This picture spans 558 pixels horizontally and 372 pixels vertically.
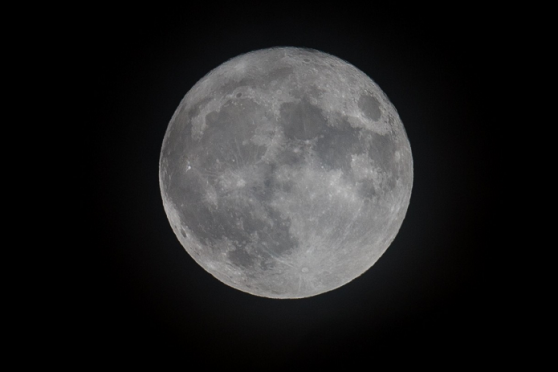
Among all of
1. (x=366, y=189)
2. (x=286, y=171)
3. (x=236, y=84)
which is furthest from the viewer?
(x=236, y=84)

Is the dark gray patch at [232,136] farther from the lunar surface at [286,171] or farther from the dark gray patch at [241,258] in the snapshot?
the dark gray patch at [241,258]

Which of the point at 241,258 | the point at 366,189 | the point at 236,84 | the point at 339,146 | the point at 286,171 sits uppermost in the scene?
the point at 236,84

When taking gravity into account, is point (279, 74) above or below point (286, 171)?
above

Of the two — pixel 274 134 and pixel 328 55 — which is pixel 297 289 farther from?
pixel 328 55

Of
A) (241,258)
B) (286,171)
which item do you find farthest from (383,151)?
(241,258)

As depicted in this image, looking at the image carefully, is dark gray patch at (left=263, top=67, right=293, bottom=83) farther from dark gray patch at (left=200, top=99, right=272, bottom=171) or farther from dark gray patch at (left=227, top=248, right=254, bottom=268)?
dark gray patch at (left=227, top=248, right=254, bottom=268)

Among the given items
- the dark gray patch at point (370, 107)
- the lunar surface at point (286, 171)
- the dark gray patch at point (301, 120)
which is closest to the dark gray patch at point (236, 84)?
the lunar surface at point (286, 171)

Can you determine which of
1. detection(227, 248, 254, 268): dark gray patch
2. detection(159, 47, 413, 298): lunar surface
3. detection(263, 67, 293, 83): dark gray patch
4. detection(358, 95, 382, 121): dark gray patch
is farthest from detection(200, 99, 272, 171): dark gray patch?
detection(358, 95, 382, 121): dark gray patch

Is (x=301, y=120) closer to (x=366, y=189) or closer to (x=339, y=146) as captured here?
(x=339, y=146)
